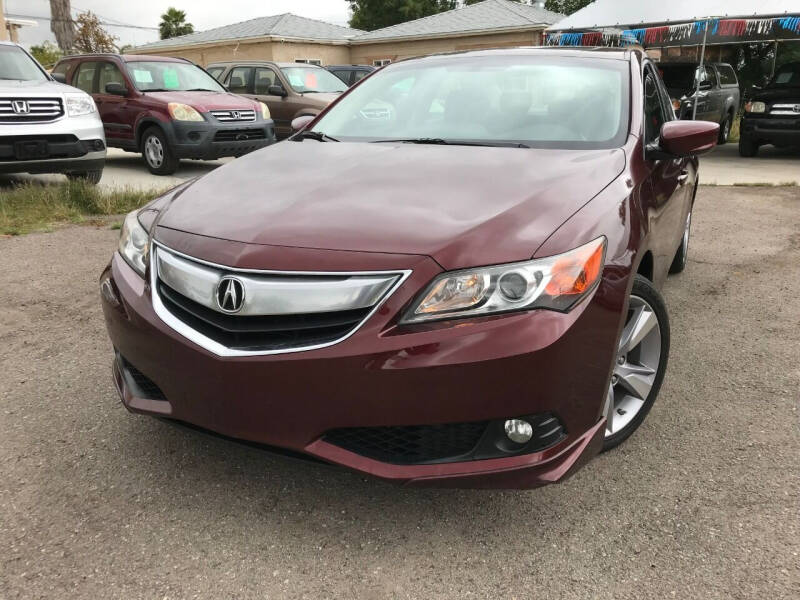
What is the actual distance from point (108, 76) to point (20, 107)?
3.48 meters

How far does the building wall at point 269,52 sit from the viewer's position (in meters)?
31.5

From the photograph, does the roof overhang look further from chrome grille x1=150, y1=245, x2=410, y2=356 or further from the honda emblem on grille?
chrome grille x1=150, y1=245, x2=410, y2=356

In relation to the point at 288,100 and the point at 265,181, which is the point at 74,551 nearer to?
the point at 265,181

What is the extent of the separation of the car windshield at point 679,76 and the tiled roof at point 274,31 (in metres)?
21.1

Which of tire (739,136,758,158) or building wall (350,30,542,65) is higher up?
building wall (350,30,542,65)

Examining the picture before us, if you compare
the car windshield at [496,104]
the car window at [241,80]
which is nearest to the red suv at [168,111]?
the car window at [241,80]

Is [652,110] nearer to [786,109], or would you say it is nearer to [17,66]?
[17,66]

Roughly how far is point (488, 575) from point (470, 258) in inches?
36.1

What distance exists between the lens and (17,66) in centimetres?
836

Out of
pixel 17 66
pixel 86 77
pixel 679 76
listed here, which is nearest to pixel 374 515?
pixel 17 66

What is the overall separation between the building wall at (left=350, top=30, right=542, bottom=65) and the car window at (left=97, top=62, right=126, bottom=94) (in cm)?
1742

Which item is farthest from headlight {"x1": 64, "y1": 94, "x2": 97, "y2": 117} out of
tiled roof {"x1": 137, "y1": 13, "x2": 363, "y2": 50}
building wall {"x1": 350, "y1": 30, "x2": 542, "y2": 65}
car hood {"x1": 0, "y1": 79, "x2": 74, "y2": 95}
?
tiled roof {"x1": 137, "y1": 13, "x2": 363, "y2": 50}

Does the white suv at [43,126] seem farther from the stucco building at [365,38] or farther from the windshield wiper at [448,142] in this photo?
→ the stucco building at [365,38]

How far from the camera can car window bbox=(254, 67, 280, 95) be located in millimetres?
13000
